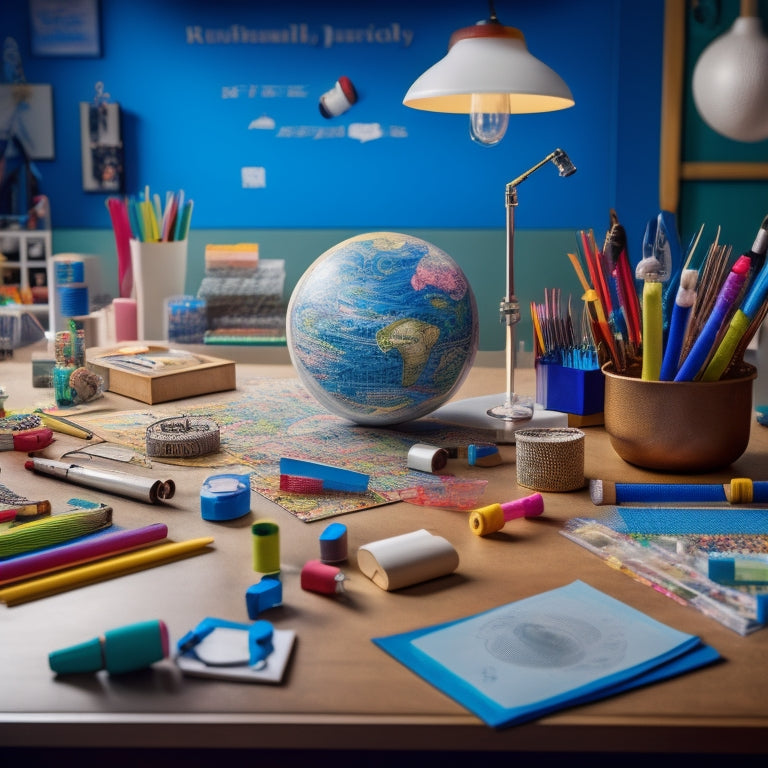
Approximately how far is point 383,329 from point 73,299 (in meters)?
0.96

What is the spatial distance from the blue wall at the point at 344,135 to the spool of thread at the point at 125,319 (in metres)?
0.96

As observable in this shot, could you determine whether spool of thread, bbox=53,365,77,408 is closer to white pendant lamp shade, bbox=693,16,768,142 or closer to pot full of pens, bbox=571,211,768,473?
pot full of pens, bbox=571,211,768,473

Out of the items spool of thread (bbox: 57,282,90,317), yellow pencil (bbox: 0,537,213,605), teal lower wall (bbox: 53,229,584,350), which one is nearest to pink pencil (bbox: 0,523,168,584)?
yellow pencil (bbox: 0,537,213,605)

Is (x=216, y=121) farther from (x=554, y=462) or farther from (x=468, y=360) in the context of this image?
(x=554, y=462)

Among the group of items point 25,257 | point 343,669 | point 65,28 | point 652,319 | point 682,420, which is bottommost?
point 343,669

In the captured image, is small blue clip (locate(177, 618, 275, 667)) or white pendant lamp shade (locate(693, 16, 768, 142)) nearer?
small blue clip (locate(177, 618, 275, 667))

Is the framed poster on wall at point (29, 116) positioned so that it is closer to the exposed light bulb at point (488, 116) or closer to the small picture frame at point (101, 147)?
the small picture frame at point (101, 147)

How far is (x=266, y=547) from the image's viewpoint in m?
0.78

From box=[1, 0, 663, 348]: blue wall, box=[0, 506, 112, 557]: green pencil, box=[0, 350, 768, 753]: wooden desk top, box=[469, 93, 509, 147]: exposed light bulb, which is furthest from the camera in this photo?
box=[1, 0, 663, 348]: blue wall

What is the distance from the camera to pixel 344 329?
3.76 ft

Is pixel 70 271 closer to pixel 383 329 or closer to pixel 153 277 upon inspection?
pixel 153 277

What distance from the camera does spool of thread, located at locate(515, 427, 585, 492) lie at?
3.26ft

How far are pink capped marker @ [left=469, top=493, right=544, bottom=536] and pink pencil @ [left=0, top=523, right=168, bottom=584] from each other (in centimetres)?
28

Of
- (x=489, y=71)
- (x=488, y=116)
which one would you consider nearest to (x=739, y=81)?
(x=488, y=116)
